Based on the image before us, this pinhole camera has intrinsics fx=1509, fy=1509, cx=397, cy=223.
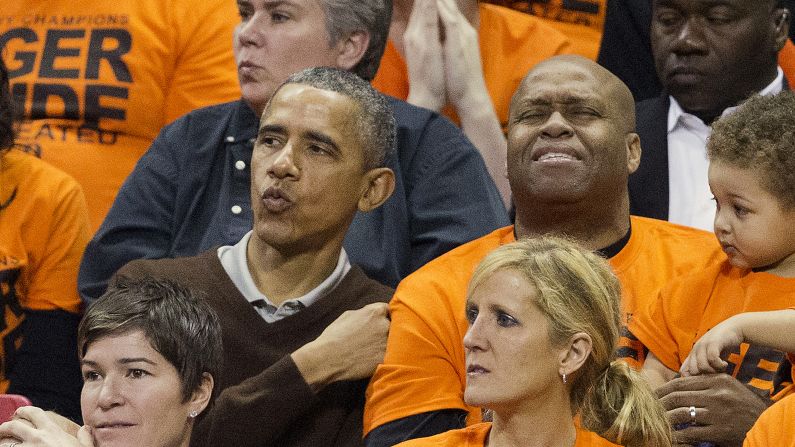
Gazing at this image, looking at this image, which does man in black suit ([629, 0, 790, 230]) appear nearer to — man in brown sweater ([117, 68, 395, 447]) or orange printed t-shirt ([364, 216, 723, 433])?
orange printed t-shirt ([364, 216, 723, 433])

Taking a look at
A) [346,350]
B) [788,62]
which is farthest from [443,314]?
[788,62]

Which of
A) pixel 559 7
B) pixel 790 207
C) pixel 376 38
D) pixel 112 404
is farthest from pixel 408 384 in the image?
pixel 559 7

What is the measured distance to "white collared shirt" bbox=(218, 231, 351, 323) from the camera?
11.0 ft

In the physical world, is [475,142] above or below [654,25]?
below

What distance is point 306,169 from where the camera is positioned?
11.1 ft

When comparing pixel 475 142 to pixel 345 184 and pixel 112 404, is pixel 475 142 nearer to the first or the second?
pixel 345 184

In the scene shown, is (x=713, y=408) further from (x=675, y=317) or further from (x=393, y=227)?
(x=393, y=227)

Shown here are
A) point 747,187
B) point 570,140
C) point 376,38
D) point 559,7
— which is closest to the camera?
point 747,187

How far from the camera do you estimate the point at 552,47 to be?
4.55 meters

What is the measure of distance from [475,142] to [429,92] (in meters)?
0.20

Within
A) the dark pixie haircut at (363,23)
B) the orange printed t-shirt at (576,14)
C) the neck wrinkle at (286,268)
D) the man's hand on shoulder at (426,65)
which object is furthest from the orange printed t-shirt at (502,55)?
the neck wrinkle at (286,268)

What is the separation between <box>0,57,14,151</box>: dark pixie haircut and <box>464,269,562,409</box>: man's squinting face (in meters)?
1.69

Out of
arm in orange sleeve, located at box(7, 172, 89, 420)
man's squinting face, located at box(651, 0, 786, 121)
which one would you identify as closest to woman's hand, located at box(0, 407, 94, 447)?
arm in orange sleeve, located at box(7, 172, 89, 420)

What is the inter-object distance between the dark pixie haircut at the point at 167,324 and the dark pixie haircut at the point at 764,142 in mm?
1088
